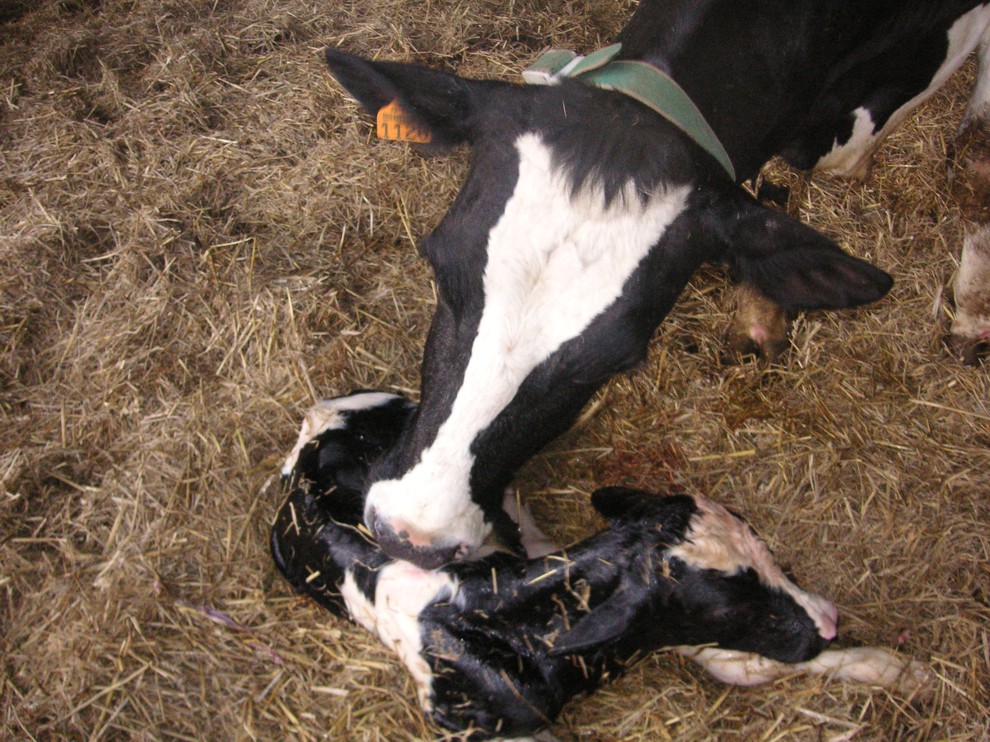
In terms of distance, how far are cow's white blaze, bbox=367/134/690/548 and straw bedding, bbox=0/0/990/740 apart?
3.58ft

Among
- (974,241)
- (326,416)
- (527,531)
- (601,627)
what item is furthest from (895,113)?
(326,416)

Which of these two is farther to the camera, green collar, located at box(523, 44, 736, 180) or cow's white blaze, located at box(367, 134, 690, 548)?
green collar, located at box(523, 44, 736, 180)

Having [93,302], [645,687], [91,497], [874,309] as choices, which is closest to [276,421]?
[91,497]

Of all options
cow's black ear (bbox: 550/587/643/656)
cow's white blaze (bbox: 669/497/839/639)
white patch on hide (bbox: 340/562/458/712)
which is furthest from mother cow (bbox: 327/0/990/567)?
cow's white blaze (bbox: 669/497/839/639)

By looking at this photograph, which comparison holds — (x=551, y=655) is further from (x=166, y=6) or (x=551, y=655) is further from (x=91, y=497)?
(x=166, y=6)

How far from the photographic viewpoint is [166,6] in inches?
156

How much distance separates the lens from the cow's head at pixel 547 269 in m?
1.79

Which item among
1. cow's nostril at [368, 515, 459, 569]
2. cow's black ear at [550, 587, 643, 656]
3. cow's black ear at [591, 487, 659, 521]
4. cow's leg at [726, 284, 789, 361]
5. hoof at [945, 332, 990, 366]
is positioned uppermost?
hoof at [945, 332, 990, 366]

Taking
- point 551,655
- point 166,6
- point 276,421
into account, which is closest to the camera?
point 551,655

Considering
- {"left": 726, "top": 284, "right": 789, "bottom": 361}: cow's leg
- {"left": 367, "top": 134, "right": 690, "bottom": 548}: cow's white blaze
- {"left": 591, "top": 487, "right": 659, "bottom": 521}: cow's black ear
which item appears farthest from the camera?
{"left": 726, "top": 284, "right": 789, "bottom": 361}: cow's leg

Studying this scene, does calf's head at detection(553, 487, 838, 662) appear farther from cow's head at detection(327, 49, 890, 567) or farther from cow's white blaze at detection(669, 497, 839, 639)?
cow's head at detection(327, 49, 890, 567)

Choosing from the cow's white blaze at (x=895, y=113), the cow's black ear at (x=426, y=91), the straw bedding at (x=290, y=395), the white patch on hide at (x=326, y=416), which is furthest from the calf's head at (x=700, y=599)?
the cow's white blaze at (x=895, y=113)

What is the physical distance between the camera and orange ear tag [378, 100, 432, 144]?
85.9 inches

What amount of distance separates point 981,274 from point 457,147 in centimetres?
234
